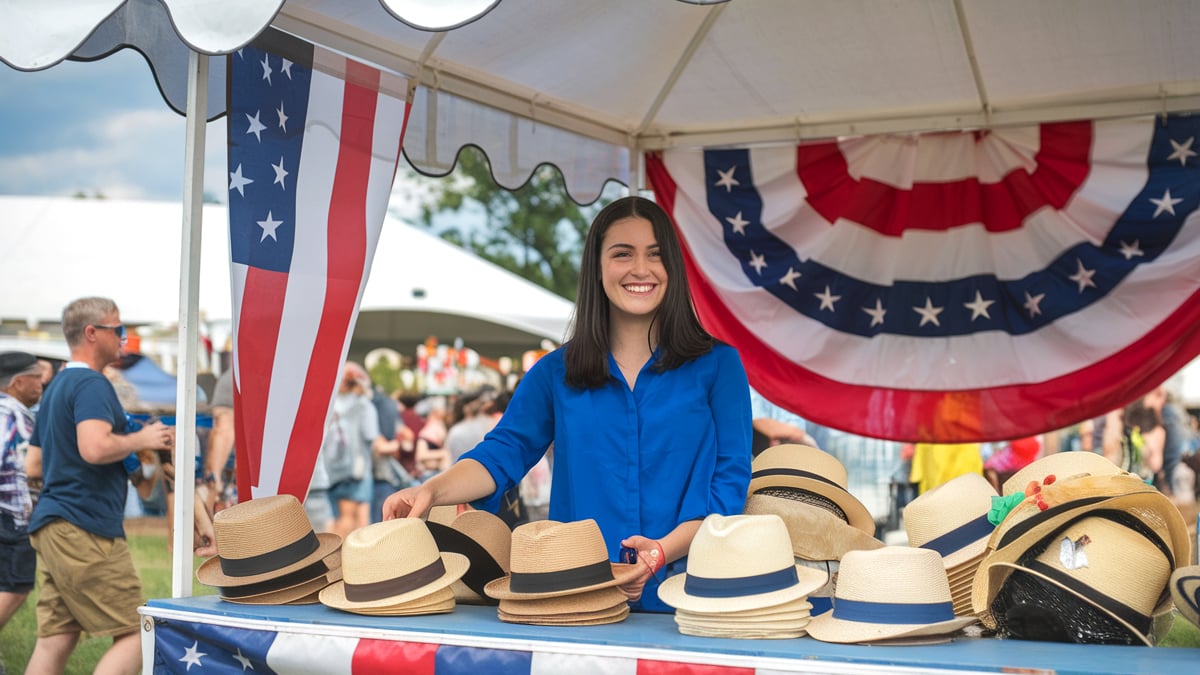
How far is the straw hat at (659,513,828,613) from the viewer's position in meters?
2.06

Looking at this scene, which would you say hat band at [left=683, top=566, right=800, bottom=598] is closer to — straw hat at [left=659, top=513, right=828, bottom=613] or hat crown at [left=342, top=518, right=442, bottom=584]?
straw hat at [left=659, top=513, right=828, bottom=613]

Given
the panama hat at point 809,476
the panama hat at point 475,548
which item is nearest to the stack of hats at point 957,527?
the panama hat at point 809,476

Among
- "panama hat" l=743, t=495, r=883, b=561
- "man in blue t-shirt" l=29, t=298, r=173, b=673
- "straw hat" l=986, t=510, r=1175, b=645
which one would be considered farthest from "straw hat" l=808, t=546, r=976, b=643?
"man in blue t-shirt" l=29, t=298, r=173, b=673

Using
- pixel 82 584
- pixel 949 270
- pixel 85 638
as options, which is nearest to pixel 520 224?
pixel 85 638

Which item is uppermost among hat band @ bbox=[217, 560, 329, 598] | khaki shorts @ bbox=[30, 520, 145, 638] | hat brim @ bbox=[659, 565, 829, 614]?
hat brim @ bbox=[659, 565, 829, 614]

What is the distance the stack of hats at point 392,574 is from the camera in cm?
237

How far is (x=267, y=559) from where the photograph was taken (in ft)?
8.48

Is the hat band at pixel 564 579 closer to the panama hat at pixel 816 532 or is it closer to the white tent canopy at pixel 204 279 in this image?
the panama hat at pixel 816 532

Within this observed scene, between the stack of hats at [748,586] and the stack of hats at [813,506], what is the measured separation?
0.48 meters

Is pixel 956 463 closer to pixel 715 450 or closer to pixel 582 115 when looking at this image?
pixel 582 115

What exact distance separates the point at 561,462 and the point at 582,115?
2.02 metres

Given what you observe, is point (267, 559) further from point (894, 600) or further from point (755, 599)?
point (894, 600)

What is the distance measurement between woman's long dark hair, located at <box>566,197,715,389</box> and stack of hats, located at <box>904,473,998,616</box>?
661mm

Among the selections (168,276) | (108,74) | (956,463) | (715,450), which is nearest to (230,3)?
(715,450)
